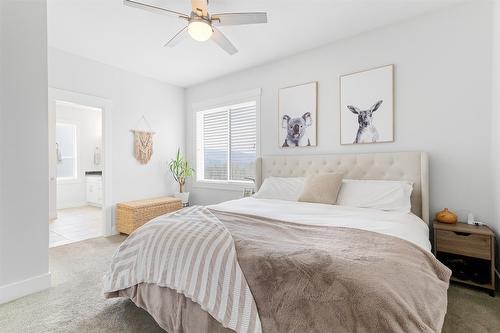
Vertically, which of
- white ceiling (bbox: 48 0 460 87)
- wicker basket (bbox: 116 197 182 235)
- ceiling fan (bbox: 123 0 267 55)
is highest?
white ceiling (bbox: 48 0 460 87)

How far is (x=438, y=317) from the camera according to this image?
3.62 ft

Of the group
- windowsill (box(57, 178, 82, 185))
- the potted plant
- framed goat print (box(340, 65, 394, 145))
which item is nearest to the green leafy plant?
the potted plant

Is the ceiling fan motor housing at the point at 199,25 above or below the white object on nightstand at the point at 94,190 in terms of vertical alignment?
above

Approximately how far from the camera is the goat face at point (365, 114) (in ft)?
9.71

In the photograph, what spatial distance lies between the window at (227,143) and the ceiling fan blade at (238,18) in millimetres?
2003

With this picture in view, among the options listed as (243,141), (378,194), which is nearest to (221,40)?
(243,141)

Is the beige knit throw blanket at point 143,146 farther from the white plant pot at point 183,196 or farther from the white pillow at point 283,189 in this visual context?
the white pillow at point 283,189

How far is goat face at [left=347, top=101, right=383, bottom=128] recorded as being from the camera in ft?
9.71

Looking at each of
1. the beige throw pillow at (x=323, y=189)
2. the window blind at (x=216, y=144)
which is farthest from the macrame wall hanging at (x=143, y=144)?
the beige throw pillow at (x=323, y=189)

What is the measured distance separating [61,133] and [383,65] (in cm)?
759

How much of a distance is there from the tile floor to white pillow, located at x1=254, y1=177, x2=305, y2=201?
115 inches

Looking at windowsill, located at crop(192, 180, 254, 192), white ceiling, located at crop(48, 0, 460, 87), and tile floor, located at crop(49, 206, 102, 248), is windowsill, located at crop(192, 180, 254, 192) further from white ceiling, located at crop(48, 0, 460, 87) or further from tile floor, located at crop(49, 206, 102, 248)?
white ceiling, located at crop(48, 0, 460, 87)

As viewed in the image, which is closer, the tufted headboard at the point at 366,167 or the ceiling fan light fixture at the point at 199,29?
the ceiling fan light fixture at the point at 199,29

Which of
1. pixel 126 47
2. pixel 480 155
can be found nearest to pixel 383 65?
pixel 480 155
